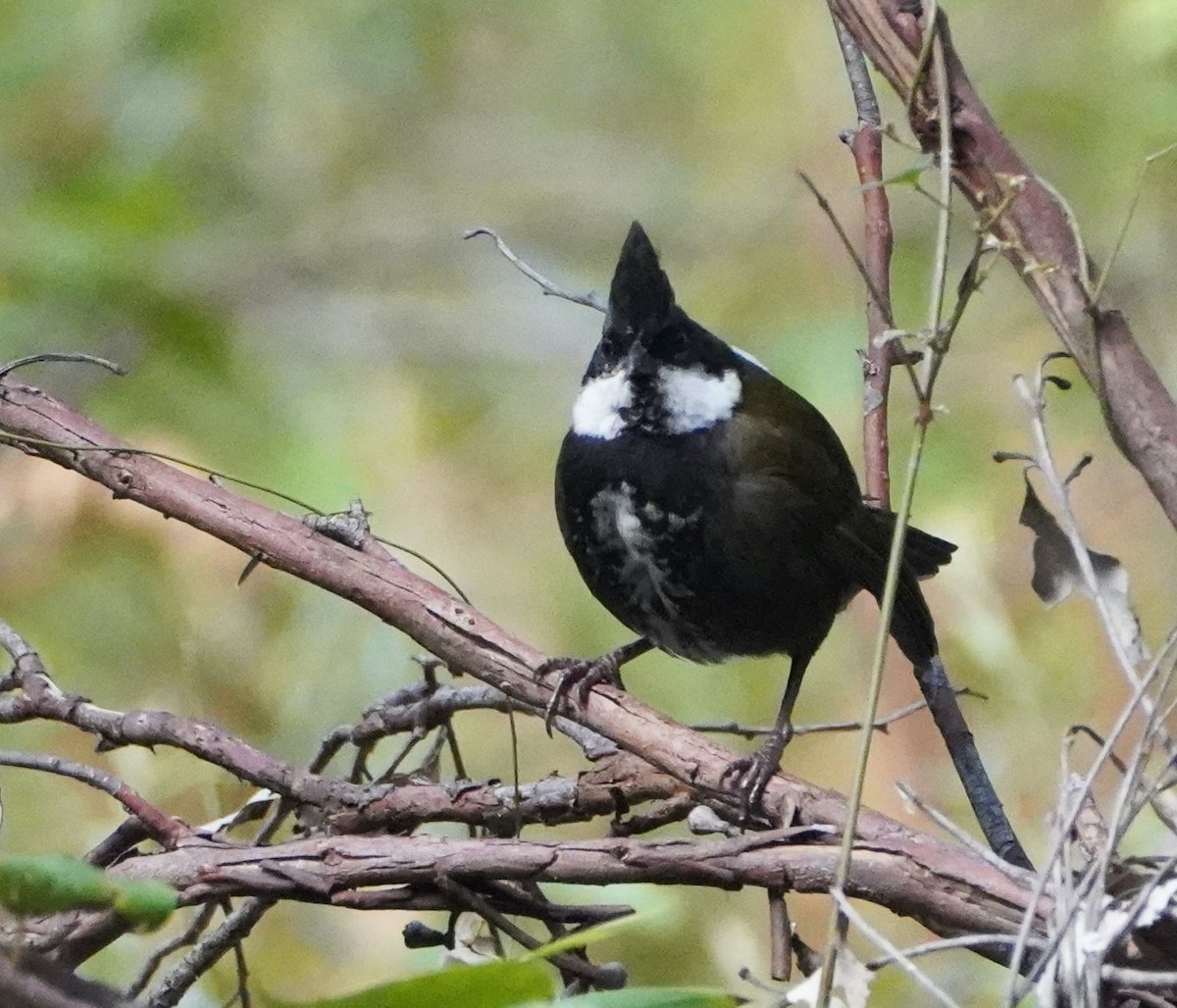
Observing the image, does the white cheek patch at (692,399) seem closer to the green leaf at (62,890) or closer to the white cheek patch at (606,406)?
the white cheek patch at (606,406)

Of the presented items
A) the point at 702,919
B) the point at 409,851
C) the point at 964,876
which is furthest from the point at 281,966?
the point at 964,876

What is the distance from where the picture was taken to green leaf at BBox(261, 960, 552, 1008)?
2.75 feet

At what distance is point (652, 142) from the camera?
13.1 feet

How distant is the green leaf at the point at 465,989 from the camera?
33.0 inches

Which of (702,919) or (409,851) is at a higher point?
(702,919)

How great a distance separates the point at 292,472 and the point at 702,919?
4.41ft

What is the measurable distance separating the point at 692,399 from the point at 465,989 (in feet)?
4.47

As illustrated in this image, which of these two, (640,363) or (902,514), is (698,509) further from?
(902,514)

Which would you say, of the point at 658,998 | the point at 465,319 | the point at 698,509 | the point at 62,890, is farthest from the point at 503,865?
the point at 465,319

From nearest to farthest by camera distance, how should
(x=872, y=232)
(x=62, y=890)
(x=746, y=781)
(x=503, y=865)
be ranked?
(x=62, y=890), (x=503, y=865), (x=746, y=781), (x=872, y=232)

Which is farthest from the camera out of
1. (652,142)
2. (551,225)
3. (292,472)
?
(652,142)

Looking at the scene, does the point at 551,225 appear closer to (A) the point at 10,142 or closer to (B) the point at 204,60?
(B) the point at 204,60

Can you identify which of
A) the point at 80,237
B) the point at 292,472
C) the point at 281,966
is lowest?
the point at 281,966

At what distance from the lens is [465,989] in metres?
0.85
